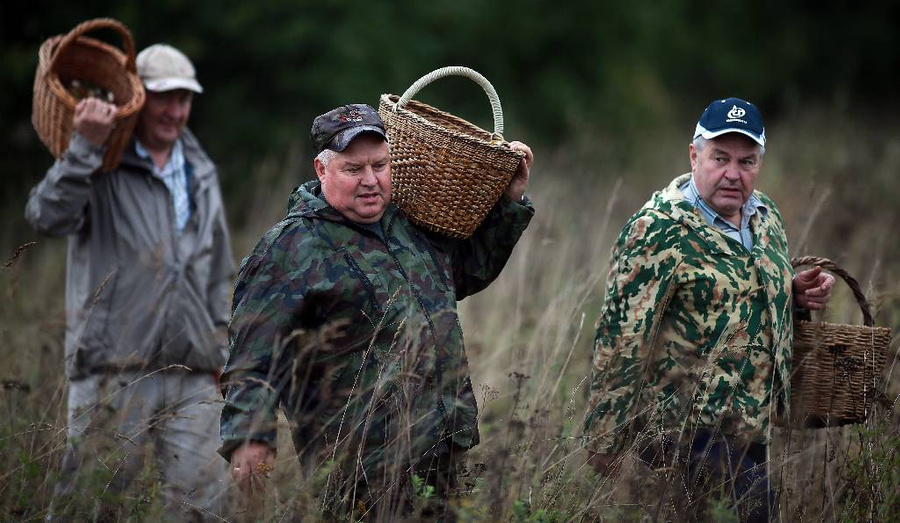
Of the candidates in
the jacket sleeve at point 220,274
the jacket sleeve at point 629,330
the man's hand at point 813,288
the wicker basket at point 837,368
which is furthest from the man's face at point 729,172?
the jacket sleeve at point 220,274

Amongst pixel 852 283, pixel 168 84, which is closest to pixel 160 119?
pixel 168 84

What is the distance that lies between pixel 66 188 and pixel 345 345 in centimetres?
192

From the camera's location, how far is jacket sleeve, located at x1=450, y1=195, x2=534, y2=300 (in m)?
3.95

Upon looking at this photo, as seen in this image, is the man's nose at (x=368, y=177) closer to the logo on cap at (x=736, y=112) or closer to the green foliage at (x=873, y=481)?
the logo on cap at (x=736, y=112)

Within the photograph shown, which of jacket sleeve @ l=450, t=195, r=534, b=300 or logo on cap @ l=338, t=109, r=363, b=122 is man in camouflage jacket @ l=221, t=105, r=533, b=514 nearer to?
logo on cap @ l=338, t=109, r=363, b=122

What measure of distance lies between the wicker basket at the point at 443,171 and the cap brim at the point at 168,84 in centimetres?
173

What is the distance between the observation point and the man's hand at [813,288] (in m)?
4.11

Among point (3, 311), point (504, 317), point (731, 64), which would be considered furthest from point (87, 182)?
point (731, 64)

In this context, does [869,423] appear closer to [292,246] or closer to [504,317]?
[292,246]

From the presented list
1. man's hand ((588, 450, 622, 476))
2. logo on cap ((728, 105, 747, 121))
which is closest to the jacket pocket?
man's hand ((588, 450, 622, 476))

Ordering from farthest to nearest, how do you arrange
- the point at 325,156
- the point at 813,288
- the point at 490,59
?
the point at 490,59 < the point at 813,288 < the point at 325,156

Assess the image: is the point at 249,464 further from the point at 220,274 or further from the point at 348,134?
the point at 220,274

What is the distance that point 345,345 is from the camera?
11.7ft

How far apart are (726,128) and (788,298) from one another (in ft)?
2.28
